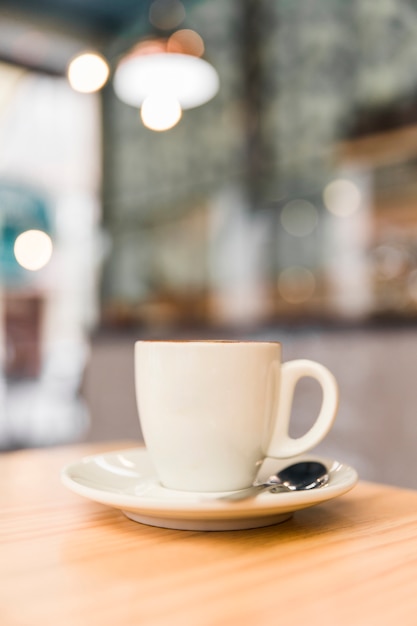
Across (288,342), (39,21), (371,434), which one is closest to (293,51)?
(39,21)

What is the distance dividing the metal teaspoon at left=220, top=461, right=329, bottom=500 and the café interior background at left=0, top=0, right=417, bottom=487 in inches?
29.8

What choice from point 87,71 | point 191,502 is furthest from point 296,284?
point 191,502

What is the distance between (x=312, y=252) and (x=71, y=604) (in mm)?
3487

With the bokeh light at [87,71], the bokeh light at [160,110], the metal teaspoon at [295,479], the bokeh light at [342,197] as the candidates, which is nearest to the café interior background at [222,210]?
the bokeh light at [342,197]

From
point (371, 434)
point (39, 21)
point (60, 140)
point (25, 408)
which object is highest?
point (39, 21)

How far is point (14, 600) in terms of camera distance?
14.1 inches

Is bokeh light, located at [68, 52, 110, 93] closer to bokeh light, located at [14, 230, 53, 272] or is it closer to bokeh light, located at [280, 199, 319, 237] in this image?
bokeh light, located at [280, 199, 319, 237]

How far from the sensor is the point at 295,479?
1.91 ft

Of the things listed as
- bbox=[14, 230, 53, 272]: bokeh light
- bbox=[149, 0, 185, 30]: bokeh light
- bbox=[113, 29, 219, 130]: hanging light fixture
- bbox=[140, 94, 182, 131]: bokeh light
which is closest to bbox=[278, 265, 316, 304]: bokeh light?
bbox=[140, 94, 182, 131]: bokeh light

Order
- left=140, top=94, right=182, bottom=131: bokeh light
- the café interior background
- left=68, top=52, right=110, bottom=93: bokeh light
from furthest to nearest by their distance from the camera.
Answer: left=68, top=52, right=110, bottom=93: bokeh light < left=140, top=94, right=182, bottom=131: bokeh light < the café interior background

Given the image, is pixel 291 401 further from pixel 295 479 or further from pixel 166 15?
pixel 166 15

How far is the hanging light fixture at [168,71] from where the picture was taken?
225 cm

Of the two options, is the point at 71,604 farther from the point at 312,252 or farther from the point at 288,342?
the point at 312,252

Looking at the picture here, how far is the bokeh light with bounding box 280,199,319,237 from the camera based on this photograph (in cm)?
373
